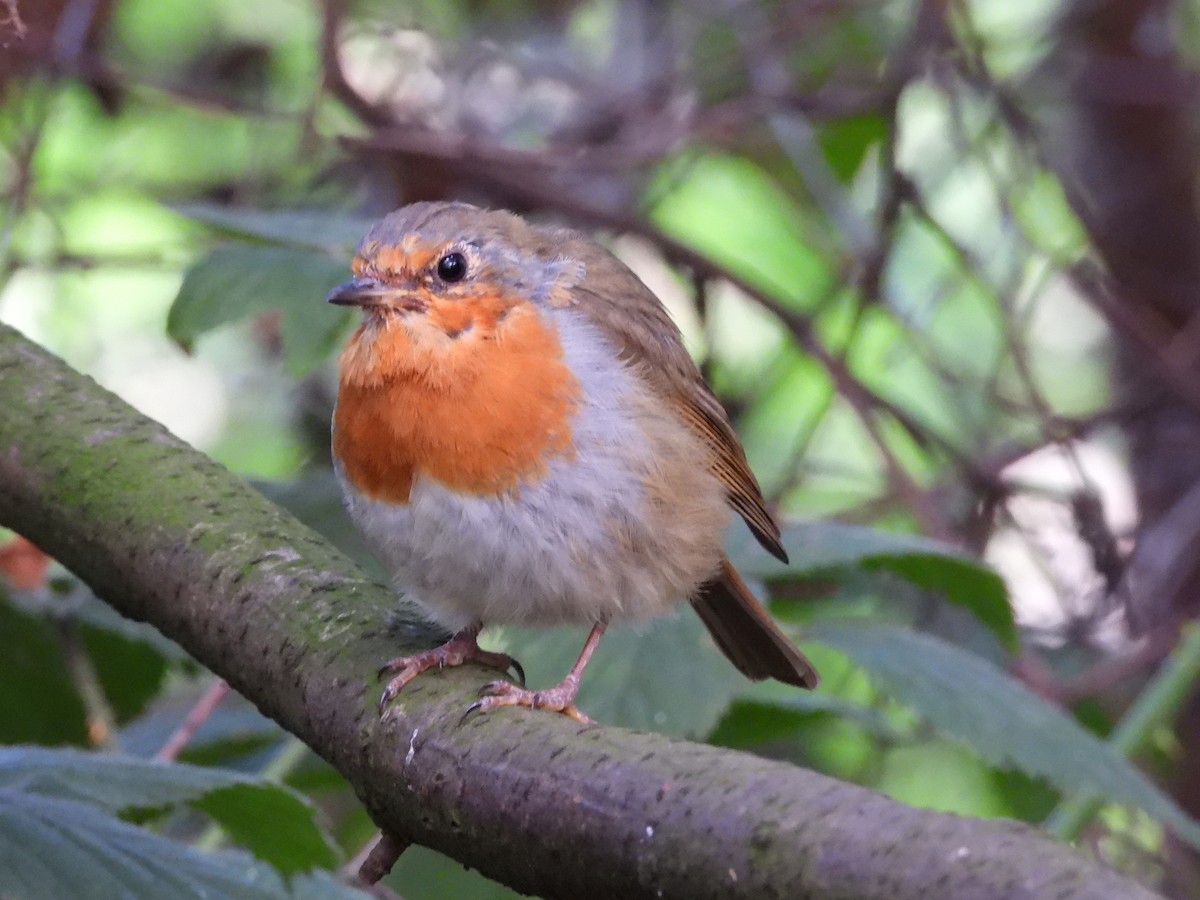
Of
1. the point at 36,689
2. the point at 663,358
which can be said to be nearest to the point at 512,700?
the point at 663,358

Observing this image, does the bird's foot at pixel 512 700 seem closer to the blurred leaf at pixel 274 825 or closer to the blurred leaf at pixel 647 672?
the blurred leaf at pixel 647 672

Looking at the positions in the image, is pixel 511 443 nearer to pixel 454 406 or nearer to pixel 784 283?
pixel 454 406

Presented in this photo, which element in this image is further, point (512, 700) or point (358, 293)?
point (358, 293)

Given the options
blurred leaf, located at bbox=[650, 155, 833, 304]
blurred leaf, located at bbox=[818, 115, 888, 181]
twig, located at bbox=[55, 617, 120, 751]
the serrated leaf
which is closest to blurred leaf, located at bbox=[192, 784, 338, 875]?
the serrated leaf

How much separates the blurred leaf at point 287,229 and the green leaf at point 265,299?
0.16ft

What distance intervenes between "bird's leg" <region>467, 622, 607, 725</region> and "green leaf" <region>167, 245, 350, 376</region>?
2.46 ft

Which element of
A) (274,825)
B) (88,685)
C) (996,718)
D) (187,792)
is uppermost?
(996,718)

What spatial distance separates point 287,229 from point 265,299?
9.9 inches

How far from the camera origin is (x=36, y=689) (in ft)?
10.8

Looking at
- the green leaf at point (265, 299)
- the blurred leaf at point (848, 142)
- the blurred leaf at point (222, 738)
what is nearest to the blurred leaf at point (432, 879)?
the blurred leaf at point (222, 738)

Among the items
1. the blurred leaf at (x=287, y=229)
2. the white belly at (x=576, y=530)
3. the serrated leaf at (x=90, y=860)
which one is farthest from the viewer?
the blurred leaf at (x=287, y=229)

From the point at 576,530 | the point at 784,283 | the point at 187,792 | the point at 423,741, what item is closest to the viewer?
the point at 423,741

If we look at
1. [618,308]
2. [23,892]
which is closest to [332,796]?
[618,308]

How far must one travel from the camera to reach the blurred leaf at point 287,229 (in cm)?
313
